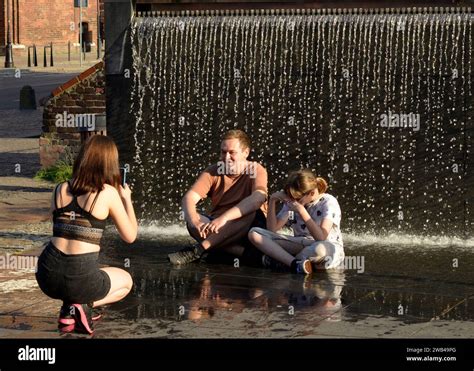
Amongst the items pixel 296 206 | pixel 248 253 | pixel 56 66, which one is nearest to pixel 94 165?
pixel 296 206

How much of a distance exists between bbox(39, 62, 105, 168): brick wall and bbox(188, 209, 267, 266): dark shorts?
5833mm

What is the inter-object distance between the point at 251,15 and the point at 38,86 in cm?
2319

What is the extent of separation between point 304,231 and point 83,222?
2963 mm

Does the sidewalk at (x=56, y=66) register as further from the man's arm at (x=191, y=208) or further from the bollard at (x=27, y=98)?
the man's arm at (x=191, y=208)

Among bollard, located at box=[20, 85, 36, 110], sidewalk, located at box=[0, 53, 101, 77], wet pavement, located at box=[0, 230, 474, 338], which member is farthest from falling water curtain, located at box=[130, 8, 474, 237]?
sidewalk, located at box=[0, 53, 101, 77]

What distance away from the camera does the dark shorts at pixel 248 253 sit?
10414 millimetres

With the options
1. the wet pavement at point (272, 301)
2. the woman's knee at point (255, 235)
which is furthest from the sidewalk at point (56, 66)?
the woman's knee at point (255, 235)

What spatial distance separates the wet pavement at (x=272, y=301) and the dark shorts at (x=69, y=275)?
28 cm

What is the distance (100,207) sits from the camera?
7566 millimetres

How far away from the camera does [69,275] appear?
7594 mm

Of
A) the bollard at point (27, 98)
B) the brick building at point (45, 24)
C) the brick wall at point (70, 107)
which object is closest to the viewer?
the brick wall at point (70, 107)

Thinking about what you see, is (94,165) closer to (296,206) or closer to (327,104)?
(296,206)

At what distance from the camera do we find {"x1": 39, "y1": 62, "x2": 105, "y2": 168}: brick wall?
52.6 feet

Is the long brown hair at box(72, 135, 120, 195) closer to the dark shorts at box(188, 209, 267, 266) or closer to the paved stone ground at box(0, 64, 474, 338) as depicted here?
the paved stone ground at box(0, 64, 474, 338)
